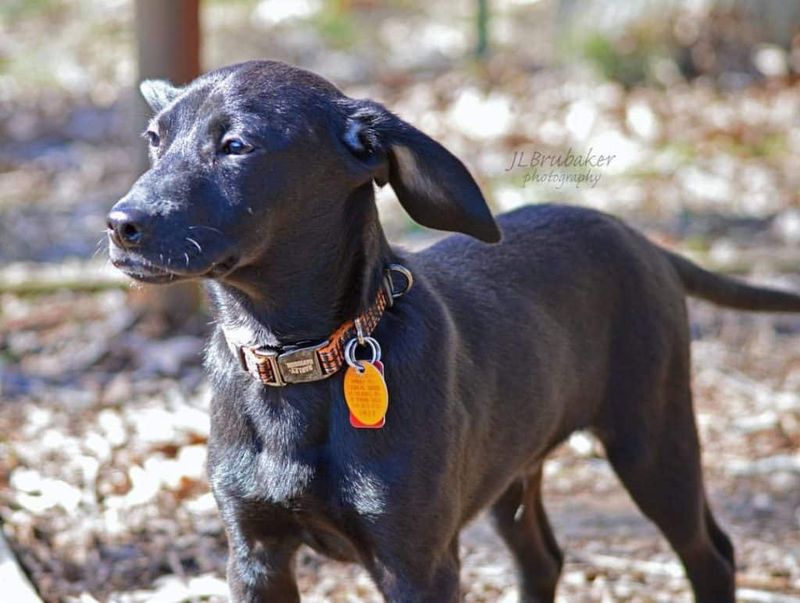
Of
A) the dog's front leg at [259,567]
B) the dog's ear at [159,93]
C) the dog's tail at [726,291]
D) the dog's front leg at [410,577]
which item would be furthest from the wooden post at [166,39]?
the dog's front leg at [410,577]

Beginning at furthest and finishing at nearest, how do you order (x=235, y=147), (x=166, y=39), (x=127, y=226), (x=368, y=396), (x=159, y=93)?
(x=166, y=39), (x=159, y=93), (x=368, y=396), (x=235, y=147), (x=127, y=226)

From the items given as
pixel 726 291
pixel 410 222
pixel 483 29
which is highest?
pixel 726 291

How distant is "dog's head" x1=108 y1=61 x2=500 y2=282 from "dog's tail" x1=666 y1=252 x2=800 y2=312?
1.35 meters

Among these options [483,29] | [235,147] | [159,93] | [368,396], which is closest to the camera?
[235,147]

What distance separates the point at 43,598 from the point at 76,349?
2.56m

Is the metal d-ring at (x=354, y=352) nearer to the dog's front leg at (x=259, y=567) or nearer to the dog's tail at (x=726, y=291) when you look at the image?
the dog's front leg at (x=259, y=567)

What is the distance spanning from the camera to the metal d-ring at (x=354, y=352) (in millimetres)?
3371

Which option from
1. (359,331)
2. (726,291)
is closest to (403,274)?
(359,331)

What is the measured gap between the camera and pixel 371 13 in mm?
14422

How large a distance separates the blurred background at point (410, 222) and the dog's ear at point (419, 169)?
972mm

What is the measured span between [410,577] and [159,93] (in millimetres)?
1527

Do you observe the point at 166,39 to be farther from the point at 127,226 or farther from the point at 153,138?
the point at 127,226

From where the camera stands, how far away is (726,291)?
4508 mm

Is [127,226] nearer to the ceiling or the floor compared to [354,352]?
nearer to the ceiling
